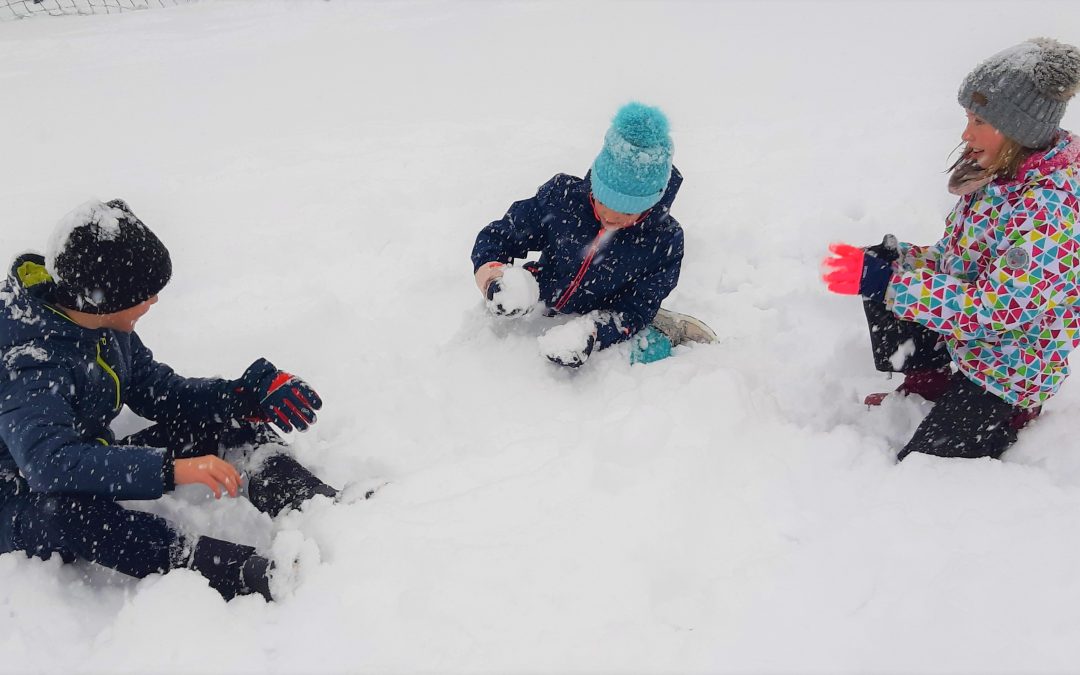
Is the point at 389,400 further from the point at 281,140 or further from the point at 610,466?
the point at 281,140

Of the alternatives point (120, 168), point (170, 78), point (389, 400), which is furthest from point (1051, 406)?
point (170, 78)

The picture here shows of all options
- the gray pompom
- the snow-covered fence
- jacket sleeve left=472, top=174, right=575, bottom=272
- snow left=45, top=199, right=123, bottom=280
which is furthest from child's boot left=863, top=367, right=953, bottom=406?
the snow-covered fence

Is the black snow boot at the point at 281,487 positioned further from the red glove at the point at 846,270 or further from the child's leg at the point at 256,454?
the red glove at the point at 846,270

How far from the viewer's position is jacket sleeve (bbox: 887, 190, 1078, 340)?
1.98 metres

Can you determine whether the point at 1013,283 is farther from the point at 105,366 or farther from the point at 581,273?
the point at 105,366

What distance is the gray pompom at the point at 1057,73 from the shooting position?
6.30ft

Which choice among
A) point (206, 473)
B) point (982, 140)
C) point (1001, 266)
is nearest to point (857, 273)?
point (1001, 266)

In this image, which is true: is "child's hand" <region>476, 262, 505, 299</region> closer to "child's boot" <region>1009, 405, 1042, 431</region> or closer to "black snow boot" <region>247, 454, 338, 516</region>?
"black snow boot" <region>247, 454, 338, 516</region>

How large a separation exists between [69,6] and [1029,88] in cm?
939

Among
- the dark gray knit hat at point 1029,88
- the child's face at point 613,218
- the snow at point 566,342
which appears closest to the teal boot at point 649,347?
the snow at point 566,342

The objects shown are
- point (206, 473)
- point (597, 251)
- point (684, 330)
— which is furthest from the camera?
point (684, 330)

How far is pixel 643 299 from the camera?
2838mm

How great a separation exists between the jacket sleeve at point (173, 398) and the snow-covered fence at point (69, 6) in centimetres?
682

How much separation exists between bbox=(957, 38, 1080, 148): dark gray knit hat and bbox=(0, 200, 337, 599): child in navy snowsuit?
2397 mm
